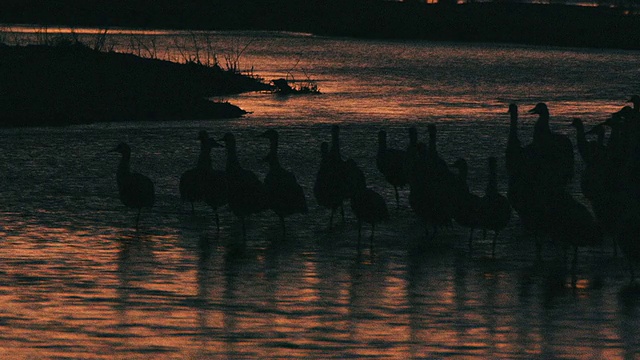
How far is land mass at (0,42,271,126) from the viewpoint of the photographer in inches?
1355

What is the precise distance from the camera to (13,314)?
13969mm

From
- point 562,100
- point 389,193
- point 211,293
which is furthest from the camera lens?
point 562,100

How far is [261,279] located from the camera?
52.2 feet

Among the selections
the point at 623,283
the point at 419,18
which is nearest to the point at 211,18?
the point at 419,18

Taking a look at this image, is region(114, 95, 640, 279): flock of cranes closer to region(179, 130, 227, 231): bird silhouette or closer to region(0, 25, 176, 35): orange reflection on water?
region(179, 130, 227, 231): bird silhouette

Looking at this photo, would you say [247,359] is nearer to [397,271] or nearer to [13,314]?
[13,314]

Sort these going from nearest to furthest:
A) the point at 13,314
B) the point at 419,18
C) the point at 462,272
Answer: the point at 13,314 → the point at 462,272 → the point at 419,18

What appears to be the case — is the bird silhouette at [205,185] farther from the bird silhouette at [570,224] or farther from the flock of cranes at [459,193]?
the bird silhouette at [570,224]

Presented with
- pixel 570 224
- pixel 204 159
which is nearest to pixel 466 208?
pixel 570 224

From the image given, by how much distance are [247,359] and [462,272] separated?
4706 mm

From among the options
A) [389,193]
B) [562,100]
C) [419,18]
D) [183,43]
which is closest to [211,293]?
[389,193]

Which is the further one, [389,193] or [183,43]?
[183,43]

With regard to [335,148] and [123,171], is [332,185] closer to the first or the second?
[335,148]

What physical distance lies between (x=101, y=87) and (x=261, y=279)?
23078 mm
